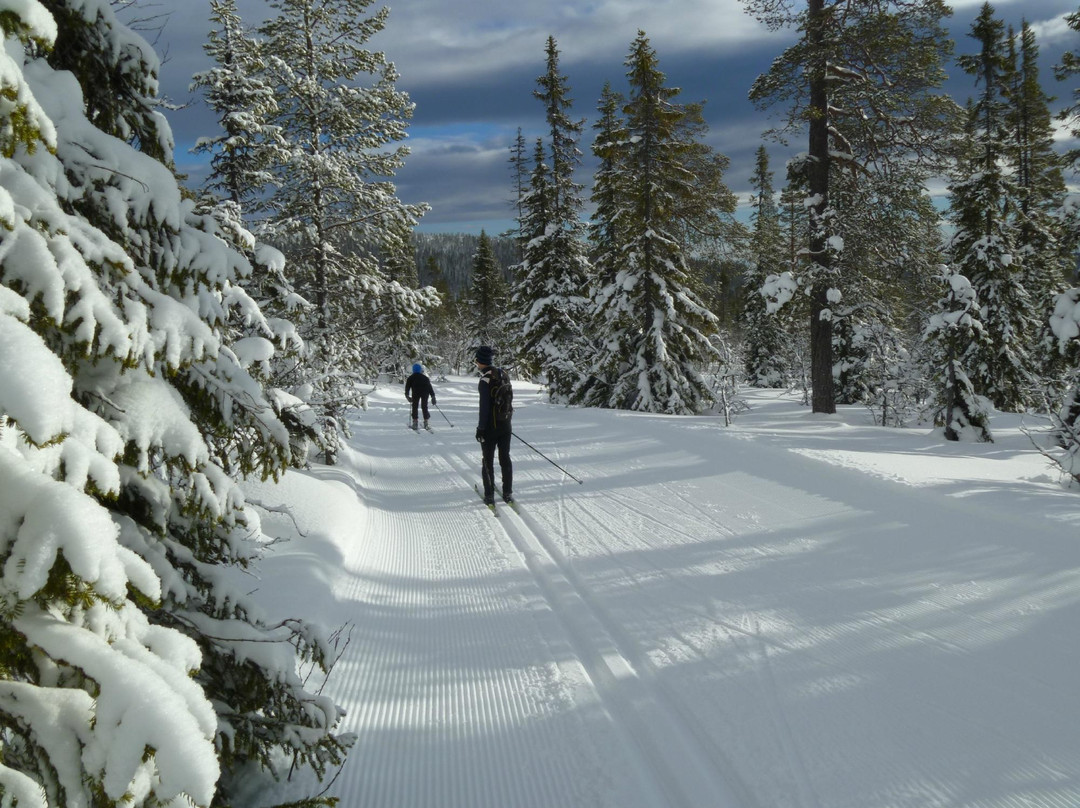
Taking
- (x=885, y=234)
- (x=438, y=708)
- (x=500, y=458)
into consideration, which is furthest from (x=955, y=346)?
(x=438, y=708)

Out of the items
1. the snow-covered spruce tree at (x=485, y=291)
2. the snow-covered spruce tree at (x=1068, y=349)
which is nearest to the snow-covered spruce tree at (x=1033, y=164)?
the snow-covered spruce tree at (x=1068, y=349)

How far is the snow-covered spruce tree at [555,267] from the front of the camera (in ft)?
84.8

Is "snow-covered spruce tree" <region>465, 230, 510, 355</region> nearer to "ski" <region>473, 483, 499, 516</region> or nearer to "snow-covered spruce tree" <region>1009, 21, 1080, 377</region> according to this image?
"snow-covered spruce tree" <region>1009, 21, 1080, 377</region>

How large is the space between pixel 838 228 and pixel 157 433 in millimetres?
15562

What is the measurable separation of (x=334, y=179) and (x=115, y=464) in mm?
10621

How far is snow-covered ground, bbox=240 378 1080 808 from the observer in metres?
3.09

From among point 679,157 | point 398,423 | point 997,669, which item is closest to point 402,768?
point 997,669

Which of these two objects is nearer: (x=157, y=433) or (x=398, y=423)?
(x=157, y=433)

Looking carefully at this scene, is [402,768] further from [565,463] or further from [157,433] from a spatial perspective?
[565,463]

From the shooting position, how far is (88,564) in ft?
4.74

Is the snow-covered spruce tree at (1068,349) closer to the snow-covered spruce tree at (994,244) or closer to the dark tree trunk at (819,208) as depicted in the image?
the dark tree trunk at (819,208)

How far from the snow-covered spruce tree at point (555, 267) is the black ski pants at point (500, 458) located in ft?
54.4

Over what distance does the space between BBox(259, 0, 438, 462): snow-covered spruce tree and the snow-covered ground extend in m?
5.05

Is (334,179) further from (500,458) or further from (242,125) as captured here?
(500,458)
